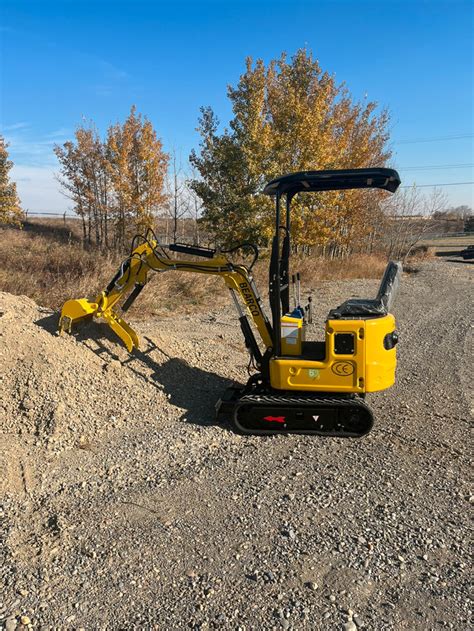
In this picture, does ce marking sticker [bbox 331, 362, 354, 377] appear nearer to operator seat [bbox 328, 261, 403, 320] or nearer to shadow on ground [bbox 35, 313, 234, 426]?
operator seat [bbox 328, 261, 403, 320]

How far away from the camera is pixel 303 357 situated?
5199mm

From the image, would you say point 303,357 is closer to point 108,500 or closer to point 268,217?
point 108,500

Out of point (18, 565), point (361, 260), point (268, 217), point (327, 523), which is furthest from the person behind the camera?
point (361, 260)

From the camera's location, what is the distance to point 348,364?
4934 millimetres

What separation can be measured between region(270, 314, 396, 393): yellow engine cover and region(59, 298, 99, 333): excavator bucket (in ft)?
8.25

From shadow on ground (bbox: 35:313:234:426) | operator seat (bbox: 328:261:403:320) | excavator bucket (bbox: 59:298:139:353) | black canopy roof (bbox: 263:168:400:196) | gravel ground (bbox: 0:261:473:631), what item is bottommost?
gravel ground (bbox: 0:261:473:631)

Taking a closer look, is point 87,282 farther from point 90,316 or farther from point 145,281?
point 145,281

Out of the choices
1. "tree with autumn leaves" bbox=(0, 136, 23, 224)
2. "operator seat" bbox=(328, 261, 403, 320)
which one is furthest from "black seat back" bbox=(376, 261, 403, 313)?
"tree with autumn leaves" bbox=(0, 136, 23, 224)

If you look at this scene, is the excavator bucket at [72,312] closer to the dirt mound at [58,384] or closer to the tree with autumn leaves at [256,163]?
the dirt mound at [58,384]

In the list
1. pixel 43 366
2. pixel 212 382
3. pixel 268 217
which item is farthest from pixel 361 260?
pixel 43 366

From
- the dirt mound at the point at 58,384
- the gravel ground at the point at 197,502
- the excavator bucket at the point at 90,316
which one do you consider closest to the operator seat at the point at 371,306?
the gravel ground at the point at 197,502

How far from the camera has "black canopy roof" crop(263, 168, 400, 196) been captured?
4674 mm

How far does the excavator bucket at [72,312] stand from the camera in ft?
19.8

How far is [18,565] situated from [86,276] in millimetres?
8458
